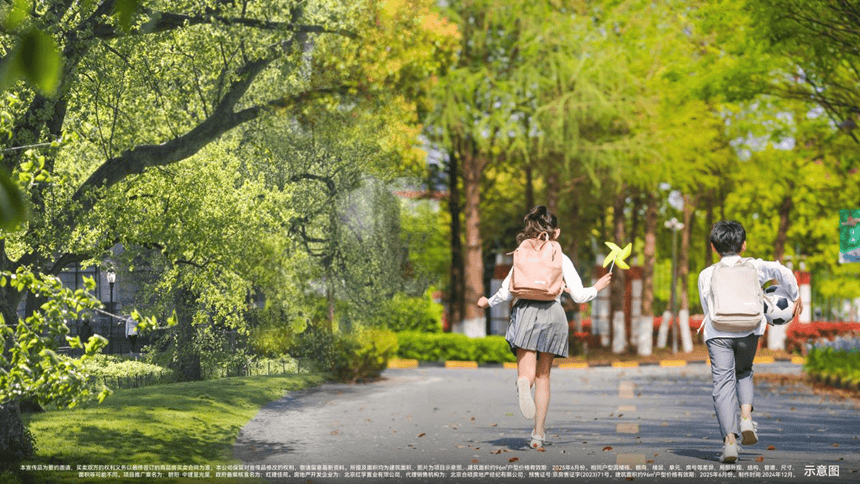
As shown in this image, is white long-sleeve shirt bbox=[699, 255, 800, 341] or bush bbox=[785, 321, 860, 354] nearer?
white long-sleeve shirt bbox=[699, 255, 800, 341]

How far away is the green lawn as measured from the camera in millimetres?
8414

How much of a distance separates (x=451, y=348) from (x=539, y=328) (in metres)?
18.2

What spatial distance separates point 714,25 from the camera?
59.4ft

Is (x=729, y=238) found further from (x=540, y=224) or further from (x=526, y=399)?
(x=526, y=399)

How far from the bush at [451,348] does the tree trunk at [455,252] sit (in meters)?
1.07

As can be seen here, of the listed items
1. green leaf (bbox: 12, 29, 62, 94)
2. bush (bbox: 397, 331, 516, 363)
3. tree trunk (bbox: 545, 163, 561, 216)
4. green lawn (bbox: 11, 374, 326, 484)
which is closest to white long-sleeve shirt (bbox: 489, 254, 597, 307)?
green lawn (bbox: 11, 374, 326, 484)

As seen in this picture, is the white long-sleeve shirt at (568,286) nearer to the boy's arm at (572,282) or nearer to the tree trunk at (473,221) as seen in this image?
the boy's arm at (572,282)

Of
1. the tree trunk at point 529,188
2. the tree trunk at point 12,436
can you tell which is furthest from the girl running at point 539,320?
the tree trunk at point 529,188

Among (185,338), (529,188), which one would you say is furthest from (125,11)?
(529,188)

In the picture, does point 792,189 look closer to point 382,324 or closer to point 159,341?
point 382,324

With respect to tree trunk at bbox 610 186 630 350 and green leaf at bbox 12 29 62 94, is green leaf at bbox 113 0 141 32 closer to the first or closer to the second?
green leaf at bbox 12 29 62 94

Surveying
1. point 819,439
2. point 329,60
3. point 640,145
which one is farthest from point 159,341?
point 640,145

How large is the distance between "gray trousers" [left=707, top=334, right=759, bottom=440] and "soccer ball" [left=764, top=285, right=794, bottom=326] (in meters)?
0.20

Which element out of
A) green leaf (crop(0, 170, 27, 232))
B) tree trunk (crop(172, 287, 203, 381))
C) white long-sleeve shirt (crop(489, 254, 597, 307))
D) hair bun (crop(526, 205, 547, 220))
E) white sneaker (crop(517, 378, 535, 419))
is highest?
hair bun (crop(526, 205, 547, 220))
